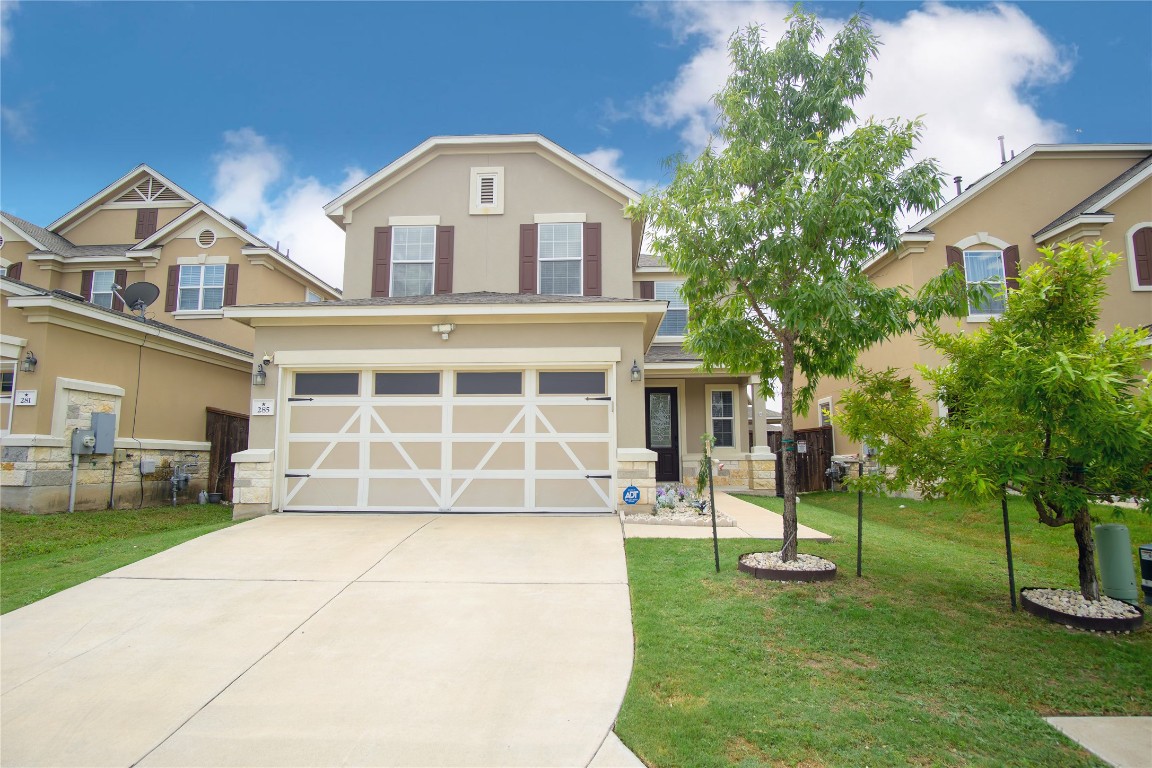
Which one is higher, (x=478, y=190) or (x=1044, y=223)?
(x=478, y=190)

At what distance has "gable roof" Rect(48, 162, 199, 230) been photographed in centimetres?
1767

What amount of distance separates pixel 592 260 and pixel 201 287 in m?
11.0

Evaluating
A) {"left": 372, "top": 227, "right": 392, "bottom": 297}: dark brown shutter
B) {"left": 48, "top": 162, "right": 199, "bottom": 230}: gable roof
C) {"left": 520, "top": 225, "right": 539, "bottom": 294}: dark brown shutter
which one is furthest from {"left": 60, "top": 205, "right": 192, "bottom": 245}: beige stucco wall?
{"left": 520, "top": 225, "right": 539, "bottom": 294}: dark brown shutter

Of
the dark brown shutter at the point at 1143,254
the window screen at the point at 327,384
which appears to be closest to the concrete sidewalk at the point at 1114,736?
the window screen at the point at 327,384

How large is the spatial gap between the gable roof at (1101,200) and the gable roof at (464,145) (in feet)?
31.0

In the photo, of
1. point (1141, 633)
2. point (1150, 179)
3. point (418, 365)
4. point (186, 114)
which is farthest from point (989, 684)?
point (186, 114)

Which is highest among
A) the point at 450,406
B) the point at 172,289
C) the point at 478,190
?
the point at 478,190

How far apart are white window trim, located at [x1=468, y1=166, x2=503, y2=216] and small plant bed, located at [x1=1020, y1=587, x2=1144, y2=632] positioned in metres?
10.7

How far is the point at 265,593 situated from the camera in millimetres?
5918

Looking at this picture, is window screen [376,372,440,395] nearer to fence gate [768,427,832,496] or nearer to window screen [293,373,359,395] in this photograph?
window screen [293,373,359,395]

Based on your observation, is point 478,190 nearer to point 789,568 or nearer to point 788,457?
Result: point 788,457

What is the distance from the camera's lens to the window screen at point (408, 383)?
994 centimetres

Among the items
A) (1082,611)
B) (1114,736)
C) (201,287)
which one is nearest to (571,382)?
(1082,611)

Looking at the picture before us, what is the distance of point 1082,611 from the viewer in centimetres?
506
